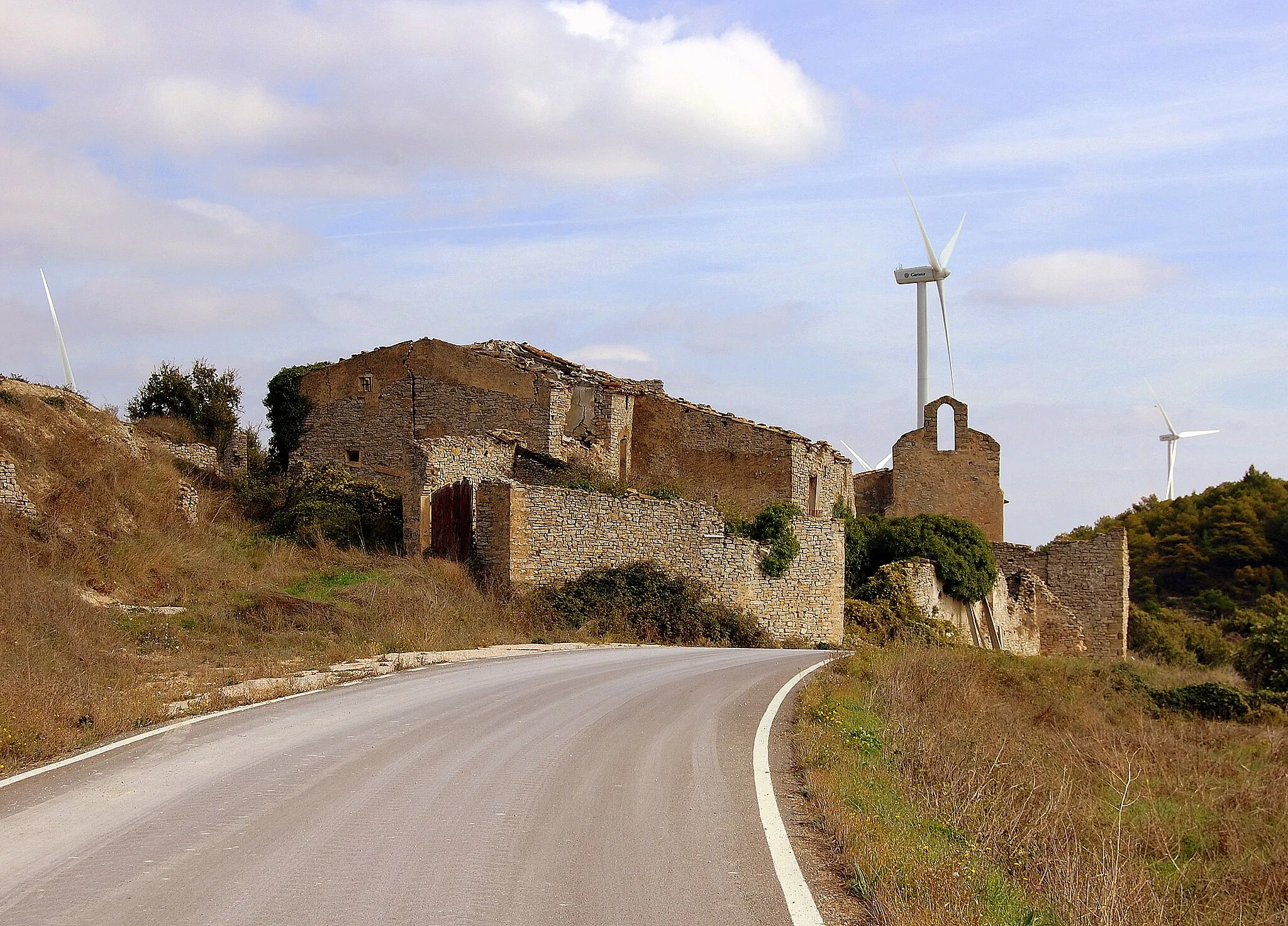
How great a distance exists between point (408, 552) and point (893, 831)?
70.0ft

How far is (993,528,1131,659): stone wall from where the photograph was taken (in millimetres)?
42938

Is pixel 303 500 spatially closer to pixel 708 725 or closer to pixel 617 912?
pixel 708 725

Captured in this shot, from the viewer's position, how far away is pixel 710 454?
37781mm

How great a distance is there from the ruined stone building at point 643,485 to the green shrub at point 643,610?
1.76 ft

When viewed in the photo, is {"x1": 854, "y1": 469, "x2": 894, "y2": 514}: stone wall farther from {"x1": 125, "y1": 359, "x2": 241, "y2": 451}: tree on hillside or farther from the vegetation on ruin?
{"x1": 125, "y1": 359, "x2": 241, "y2": 451}: tree on hillside

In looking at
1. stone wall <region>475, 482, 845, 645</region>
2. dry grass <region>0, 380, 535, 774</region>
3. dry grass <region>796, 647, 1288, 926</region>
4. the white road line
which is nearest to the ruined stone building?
stone wall <region>475, 482, 845, 645</region>

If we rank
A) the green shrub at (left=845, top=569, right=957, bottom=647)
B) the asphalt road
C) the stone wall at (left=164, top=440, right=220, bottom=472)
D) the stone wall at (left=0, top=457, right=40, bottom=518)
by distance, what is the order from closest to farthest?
the asphalt road → the stone wall at (left=0, top=457, right=40, bottom=518) → the green shrub at (left=845, top=569, right=957, bottom=647) → the stone wall at (left=164, top=440, right=220, bottom=472)

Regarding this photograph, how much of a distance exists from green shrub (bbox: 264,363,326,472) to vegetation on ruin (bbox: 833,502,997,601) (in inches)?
691

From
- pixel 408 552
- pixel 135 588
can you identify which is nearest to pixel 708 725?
pixel 135 588

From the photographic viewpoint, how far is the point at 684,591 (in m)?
26.7

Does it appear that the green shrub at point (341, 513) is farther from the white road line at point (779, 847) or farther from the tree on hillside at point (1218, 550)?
the tree on hillside at point (1218, 550)

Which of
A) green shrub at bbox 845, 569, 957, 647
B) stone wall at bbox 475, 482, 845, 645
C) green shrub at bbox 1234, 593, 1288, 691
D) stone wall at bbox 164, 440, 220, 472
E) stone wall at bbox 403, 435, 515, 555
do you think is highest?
stone wall at bbox 164, 440, 220, 472

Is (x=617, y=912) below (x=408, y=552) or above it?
below

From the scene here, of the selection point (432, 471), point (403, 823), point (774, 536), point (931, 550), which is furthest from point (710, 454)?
point (403, 823)
